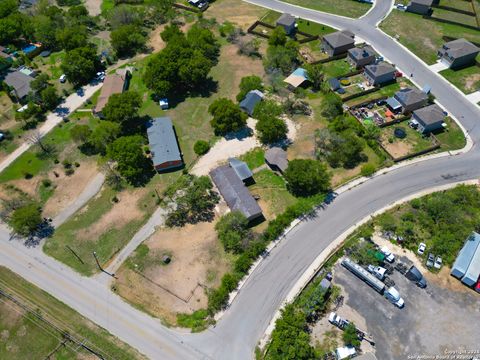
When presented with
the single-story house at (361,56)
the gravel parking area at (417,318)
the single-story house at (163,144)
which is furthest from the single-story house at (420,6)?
the gravel parking area at (417,318)

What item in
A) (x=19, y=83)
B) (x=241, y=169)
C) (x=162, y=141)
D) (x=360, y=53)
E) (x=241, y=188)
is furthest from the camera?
(x=360, y=53)

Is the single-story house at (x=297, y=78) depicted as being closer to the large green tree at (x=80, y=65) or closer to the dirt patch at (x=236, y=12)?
the dirt patch at (x=236, y=12)

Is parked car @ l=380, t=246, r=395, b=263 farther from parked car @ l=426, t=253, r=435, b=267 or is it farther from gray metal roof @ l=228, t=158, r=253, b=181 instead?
gray metal roof @ l=228, t=158, r=253, b=181

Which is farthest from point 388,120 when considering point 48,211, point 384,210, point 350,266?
point 48,211

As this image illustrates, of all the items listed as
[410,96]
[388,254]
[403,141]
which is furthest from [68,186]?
[410,96]

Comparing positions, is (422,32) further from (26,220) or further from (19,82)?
(26,220)

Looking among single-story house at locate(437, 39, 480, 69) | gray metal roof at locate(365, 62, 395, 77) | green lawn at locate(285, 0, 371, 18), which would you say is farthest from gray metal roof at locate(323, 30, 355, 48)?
single-story house at locate(437, 39, 480, 69)
